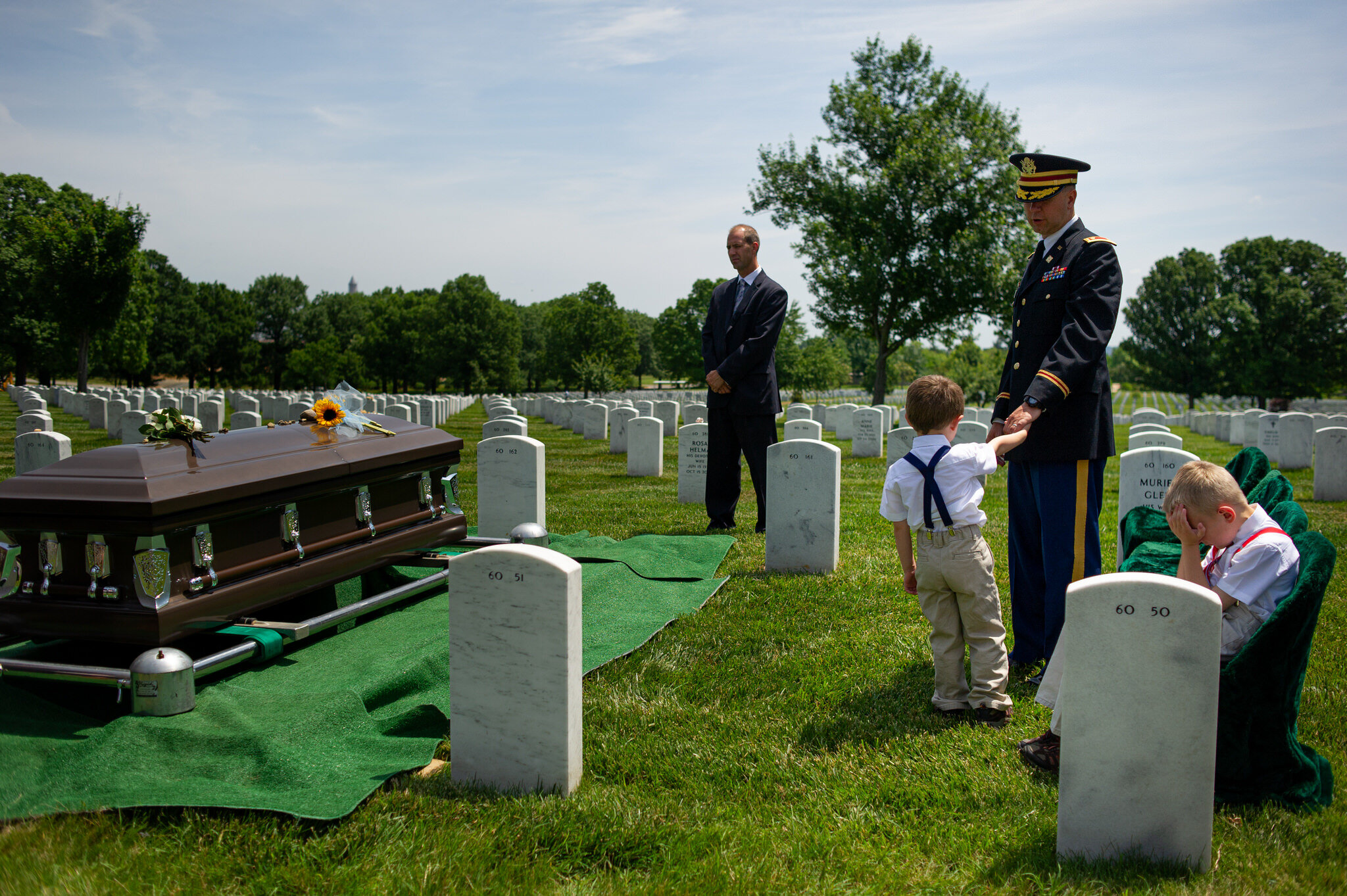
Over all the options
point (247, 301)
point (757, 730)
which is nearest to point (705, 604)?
point (757, 730)

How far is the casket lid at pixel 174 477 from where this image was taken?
3.65 metres

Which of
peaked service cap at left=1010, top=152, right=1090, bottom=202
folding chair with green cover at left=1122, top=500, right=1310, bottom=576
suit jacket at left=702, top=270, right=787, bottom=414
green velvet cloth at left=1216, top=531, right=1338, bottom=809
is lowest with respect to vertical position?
green velvet cloth at left=1216, top=531, right=1338, bottom=809

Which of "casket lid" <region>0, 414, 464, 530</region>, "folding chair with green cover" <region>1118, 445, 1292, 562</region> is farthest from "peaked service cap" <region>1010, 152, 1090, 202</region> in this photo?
"casket lid" <region>0, 414, 464, 530</region>

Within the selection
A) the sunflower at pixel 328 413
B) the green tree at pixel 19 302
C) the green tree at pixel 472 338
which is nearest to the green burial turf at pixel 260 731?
the sunflower at pixel 328 413

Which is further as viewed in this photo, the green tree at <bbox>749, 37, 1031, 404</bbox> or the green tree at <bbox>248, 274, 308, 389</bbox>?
the green tree at <bbox>248, 274, 308, 389</bbox>

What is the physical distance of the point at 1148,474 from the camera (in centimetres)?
530

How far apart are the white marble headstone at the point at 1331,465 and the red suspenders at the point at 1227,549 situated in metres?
9.83

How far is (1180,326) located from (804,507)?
5944 centimetres

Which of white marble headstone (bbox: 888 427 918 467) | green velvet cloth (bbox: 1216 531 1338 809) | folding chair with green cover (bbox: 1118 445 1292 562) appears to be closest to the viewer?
green velvet cloth (bbox: 1216 531 1338 809)

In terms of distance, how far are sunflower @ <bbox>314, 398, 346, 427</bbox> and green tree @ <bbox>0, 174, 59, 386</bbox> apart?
129ft

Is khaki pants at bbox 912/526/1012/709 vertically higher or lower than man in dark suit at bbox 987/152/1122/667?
lower

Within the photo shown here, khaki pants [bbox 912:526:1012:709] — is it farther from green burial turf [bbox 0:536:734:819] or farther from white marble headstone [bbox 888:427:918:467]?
white marble headstone [bbox 888:427:918:467]

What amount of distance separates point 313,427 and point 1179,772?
4912 millimetres

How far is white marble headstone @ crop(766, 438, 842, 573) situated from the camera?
623 centimetres
